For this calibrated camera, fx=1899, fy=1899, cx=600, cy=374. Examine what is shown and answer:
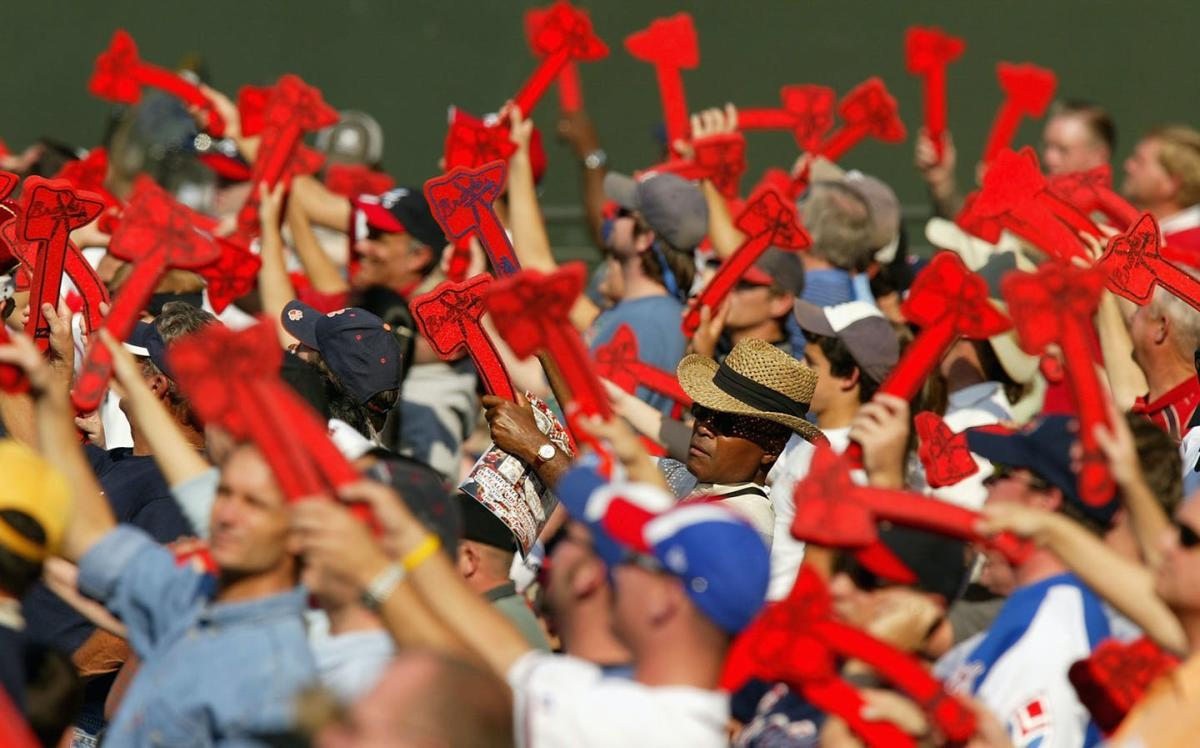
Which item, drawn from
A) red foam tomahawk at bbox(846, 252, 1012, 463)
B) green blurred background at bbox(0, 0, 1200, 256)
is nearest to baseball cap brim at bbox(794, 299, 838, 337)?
red foam tomahawk at bbox(846, 252, 1012, 463)

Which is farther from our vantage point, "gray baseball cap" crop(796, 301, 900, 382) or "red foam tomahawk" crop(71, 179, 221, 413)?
"gray baseball cap" crop(796, 301, 900, 382)

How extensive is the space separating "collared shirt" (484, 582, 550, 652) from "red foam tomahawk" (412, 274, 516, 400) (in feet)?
2.32

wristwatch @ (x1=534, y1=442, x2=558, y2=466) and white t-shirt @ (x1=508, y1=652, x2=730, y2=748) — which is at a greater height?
white t-shirt @ (x1=508, y1=652, x2=730, y2=748)

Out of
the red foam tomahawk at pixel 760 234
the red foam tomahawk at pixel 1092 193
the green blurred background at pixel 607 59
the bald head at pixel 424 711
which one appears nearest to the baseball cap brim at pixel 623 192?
the red foam tomahawk at pixel 760 234

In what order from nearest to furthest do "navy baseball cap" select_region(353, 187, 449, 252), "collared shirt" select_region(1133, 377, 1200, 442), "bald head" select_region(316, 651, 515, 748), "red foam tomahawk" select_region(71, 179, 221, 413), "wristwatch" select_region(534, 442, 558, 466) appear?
"bald head" select_region(316, 651, 515, 748) < "red foam tomahawk" select_region(71, 179, 221, 413) < "wristwatch" select_region(534, 442, 558, 466) < "collared shirt" select_region(1133, 377, 1200, 442) < "navy baseball cap" select_region(353, 187, 449, 252)

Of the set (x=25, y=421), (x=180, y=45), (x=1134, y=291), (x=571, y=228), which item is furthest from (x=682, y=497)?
(x=180, y=45)

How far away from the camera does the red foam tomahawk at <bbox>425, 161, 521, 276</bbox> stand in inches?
207

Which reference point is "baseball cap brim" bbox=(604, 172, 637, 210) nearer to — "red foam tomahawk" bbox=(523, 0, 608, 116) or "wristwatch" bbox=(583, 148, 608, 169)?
"red foam tomahawk" bbox=(523, 0, 608, 116)

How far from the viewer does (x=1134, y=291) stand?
4.60m

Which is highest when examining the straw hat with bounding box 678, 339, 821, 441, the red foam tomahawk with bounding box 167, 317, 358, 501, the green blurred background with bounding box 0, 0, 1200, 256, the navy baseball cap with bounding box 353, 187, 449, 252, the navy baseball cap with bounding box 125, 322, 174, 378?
the red foam tomahawk with bounding box 167, 317, 358, 501

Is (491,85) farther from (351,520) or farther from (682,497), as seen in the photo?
(351,520)

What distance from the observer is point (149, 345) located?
16.6ft

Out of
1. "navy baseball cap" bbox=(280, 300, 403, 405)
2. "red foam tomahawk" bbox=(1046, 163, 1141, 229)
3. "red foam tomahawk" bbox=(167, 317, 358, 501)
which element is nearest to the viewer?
"red foam tomahawk" bbox=(167, 317, 358, 501)

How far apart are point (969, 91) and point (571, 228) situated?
2.49m
